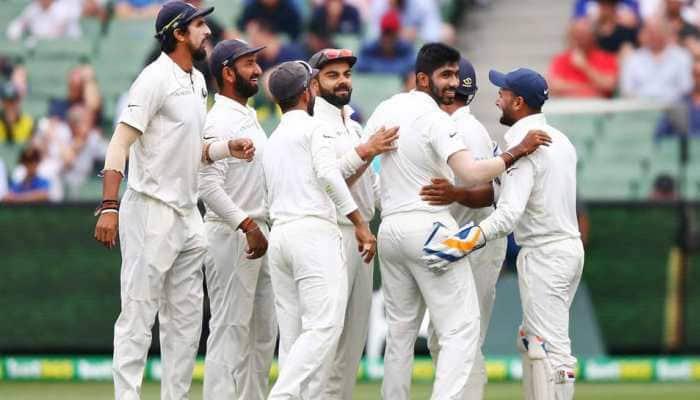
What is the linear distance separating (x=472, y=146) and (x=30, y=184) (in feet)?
26.6

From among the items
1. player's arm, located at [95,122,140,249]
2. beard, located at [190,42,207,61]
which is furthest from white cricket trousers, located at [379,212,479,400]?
player's arm, located at [95,122,140,249]

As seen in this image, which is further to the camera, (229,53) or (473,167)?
(229,53)

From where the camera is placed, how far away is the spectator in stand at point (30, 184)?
56.8 feet

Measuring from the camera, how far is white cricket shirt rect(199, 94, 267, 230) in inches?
426

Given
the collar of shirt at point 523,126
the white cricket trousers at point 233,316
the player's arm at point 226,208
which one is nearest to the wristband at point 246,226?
the player's arm at point 226,208

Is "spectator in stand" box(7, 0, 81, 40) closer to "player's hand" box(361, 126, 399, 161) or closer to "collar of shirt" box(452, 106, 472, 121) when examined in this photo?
"collar of shirt" box(452, 106, 472, 121)

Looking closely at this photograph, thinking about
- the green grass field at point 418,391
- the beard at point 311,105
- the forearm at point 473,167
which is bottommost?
the green grass field at point 418,391

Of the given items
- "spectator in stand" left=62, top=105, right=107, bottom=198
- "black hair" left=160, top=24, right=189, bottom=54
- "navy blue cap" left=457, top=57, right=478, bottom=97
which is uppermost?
"black hair" left=160, top=24, right=189, bottom=54

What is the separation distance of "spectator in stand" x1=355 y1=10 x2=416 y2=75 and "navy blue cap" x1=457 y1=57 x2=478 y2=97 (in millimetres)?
7622

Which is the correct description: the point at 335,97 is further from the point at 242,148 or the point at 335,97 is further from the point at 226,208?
the point at 226,208

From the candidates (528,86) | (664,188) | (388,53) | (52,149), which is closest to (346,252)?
(528,86)

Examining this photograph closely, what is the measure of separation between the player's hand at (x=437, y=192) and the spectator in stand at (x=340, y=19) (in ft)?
29.7

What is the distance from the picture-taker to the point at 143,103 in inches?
391

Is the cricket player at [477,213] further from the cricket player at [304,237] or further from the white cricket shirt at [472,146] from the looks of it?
the cricket player at [304,237]
